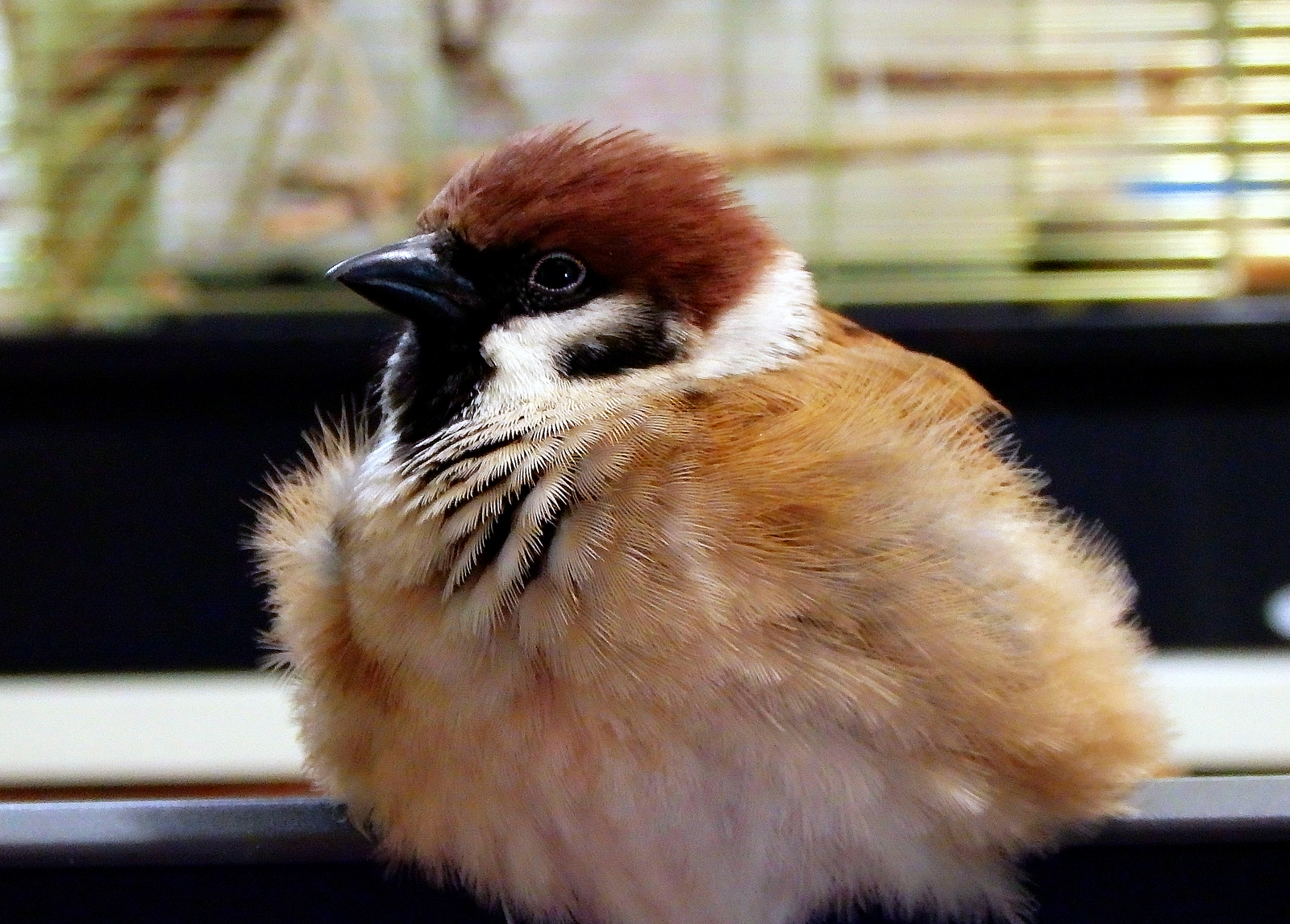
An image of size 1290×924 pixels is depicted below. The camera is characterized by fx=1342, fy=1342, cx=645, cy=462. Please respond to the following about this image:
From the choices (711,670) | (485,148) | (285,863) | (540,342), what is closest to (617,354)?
(540,342)

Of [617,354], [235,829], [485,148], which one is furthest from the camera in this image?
[485,148]

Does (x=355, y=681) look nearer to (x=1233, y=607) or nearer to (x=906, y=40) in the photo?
(x=1233, y=607)

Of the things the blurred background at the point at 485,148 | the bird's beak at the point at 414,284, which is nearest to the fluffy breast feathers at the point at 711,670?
the bird's beak at the point at 414,284

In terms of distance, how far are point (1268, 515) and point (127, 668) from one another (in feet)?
6.70

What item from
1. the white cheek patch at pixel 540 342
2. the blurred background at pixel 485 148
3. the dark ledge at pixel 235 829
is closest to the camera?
the dark ledge at pixel 235 829

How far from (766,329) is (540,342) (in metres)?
0.18

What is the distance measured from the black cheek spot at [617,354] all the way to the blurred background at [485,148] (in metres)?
1.45

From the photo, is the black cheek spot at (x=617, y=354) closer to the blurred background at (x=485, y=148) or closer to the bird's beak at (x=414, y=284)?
the bird's beak at (x=414, y=284)

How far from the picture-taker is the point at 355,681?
94 centimetres

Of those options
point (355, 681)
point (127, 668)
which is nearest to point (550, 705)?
point (355, 681)

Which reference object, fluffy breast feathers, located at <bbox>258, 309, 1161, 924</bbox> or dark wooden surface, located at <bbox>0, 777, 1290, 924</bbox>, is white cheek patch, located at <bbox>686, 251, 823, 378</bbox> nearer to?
fluffy breast feathers, located at <bbox>258, 309, 1161, 924</bbox>

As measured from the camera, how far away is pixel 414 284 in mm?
1014

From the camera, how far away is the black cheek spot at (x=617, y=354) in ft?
3.29

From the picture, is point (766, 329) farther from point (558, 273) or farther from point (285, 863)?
point (285, 863)
